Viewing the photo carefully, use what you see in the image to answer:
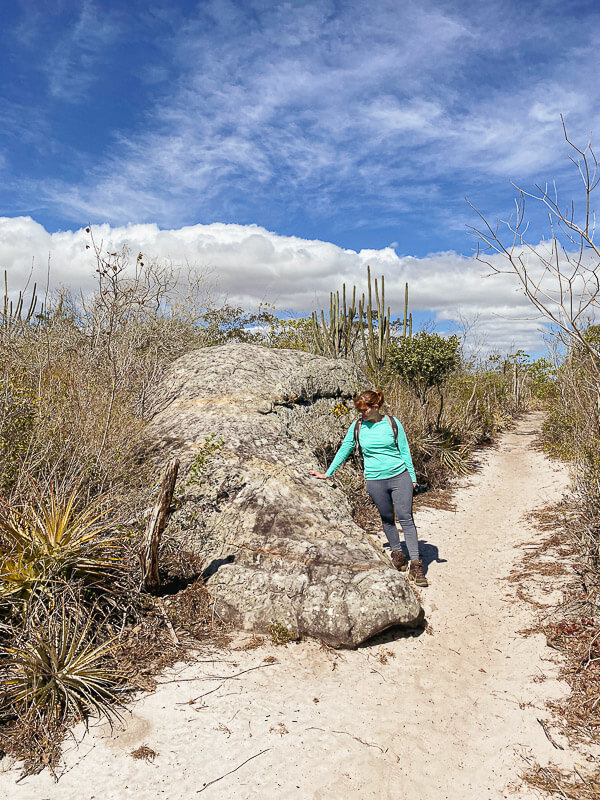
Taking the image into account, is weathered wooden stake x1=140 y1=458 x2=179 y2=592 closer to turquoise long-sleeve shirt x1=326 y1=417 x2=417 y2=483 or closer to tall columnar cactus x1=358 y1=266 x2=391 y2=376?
turquoise long-sleeve shirt x1=326 y1=417 x2=417 y2=483

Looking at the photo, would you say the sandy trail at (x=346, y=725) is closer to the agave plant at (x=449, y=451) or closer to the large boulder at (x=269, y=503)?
the large boulder at (x=269, y=503)

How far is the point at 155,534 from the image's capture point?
4.33 metres

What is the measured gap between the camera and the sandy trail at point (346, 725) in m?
2.89

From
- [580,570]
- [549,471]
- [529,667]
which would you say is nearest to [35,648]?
[529,667]

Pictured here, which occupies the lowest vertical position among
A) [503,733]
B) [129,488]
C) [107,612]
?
[503,733]

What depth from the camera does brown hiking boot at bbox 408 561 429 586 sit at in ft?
17.9

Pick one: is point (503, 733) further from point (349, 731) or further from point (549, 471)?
point (549, 471)

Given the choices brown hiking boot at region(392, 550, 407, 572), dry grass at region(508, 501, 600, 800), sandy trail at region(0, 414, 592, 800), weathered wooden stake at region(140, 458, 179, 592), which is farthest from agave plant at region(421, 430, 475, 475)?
weathered wooden stake at region(140, 458, 179, 592)

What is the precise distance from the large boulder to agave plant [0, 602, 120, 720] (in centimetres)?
129

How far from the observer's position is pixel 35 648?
11.0 feet

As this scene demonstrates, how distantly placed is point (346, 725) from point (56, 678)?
1832 millimetres

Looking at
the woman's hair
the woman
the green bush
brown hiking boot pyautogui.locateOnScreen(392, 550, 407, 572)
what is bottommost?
brown hiking boot pyautogui.locateOnScreen(392, 550, 407, 572)

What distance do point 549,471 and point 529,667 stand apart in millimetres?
7642

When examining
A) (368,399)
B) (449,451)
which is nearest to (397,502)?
(368,399)
